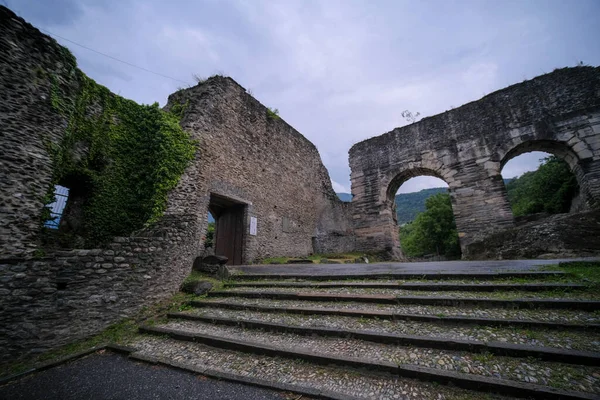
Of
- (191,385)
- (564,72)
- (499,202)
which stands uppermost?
(564,72)

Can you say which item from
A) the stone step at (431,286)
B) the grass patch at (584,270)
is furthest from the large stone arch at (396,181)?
the stone step at (431,286)

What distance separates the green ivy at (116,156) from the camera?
240 inches

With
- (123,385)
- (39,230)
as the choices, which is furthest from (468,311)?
(39,230)

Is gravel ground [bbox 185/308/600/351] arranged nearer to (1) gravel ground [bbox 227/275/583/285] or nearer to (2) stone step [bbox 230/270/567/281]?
(1) gravel ground [bbox 227/275/583/285]

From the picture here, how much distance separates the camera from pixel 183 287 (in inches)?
211

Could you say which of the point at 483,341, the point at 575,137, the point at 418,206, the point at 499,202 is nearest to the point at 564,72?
the point at 575,137

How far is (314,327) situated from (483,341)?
1987 mm

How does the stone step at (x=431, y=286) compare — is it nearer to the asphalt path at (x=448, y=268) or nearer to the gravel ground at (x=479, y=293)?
the gravel ground at (x=479, y=293)

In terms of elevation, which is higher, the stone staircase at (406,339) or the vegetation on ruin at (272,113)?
the vegetation on ruin at (272,113)

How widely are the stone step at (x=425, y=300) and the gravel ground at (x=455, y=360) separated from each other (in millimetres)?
1039

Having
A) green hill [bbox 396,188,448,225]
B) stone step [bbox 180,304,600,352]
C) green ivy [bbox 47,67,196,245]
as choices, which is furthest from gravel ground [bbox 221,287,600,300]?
green hill [bbox 396,188,448,225]

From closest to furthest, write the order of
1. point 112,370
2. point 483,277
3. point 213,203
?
point 112,370
point 483,277
point 213,203

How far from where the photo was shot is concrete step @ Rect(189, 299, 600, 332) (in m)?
2.60

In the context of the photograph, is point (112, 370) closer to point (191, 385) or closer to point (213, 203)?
point (191, 385)
